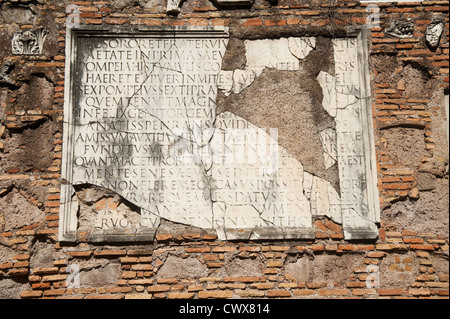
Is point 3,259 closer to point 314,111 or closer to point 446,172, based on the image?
point 314,111

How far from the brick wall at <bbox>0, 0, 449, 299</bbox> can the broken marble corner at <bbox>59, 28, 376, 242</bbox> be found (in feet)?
0.44

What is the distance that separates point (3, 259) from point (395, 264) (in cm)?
355

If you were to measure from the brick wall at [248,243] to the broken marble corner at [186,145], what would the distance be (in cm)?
13

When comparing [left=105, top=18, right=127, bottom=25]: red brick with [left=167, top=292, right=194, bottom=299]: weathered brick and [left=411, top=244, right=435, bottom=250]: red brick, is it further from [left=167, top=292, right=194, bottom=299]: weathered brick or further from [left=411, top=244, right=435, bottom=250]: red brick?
[left=411, top=244, right=435, bottom=250]: red brick

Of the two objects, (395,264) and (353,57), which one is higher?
(353,57)

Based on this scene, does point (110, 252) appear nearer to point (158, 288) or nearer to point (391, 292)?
point (158, 288)

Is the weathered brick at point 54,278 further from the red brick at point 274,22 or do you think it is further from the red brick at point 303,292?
the red brick at point 274,22

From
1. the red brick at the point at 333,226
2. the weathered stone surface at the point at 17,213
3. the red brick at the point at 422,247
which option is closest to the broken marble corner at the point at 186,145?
the red brick at the point at 333,226

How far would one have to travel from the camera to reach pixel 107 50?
389 cm

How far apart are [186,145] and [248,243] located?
1.07m

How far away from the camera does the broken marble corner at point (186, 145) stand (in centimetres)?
363

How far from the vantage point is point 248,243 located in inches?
141

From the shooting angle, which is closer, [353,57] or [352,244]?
[352,244]
